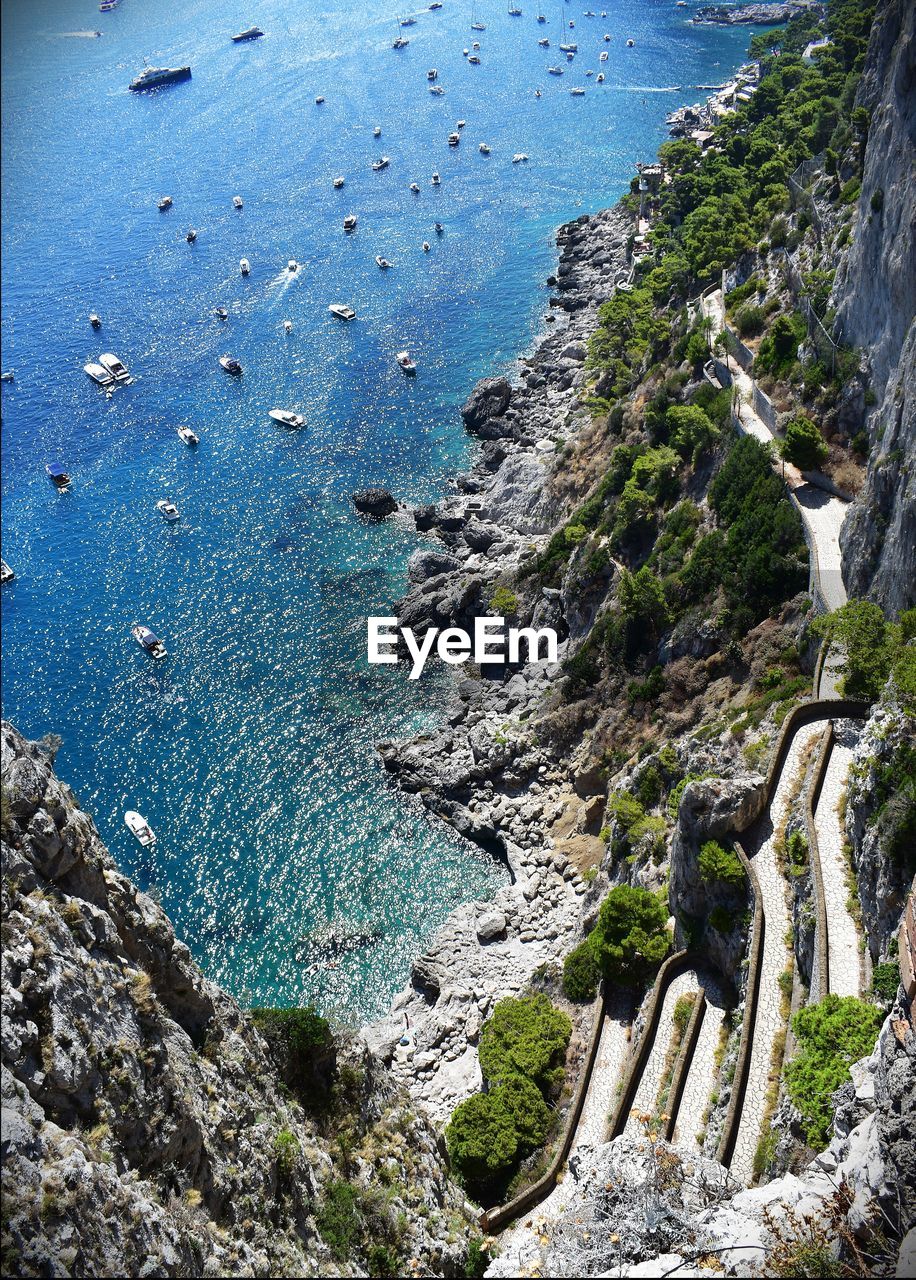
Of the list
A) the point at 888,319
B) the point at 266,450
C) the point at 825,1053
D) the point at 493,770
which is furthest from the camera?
the point at 266,450

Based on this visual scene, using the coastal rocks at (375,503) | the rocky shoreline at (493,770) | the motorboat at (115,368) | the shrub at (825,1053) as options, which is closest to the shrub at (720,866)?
the shrub at (825,1053)

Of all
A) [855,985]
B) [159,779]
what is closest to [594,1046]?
[855,985]

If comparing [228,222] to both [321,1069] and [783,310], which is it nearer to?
[783,310]

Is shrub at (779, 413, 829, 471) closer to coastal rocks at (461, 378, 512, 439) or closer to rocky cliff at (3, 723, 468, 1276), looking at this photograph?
rocky cliff at (3, 723, 468, 1276)

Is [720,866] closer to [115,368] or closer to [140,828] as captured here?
[140,828]

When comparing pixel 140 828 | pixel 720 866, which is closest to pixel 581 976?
pixel 720 866

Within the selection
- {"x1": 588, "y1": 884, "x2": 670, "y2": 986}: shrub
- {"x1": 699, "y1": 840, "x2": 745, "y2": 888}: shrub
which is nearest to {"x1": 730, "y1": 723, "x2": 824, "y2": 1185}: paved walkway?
{"x1": 699, "y1": 840, "x2": 745, "y2": 888}: shrub
